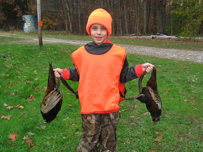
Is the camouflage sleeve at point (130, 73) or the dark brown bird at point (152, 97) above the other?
the camouflage sleeve at point (130, 73)

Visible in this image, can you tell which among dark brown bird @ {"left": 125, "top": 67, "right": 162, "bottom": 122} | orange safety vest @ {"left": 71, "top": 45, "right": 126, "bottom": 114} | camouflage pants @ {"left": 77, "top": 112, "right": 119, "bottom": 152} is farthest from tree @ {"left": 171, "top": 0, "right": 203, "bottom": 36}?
camouflage pants @ {"left": 77, "top": 112, "right": 119, "bottom": 152}

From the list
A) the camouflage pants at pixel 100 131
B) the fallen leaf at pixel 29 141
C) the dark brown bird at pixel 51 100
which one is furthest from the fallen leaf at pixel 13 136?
the camouflage pants at pixel 100 131

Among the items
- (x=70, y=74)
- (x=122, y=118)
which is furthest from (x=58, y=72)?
(x=122, y=118)

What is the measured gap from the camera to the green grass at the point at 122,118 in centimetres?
355

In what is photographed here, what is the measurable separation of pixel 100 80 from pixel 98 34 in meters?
0.60

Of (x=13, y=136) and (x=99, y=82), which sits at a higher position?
(x=99, y=82)

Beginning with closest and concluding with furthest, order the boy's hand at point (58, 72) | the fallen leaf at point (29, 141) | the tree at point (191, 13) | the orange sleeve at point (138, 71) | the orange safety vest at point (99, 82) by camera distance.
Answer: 1. the orange safety vest at point (99, 82)
2. the orange sleeve at point (138, 71)
3. the boy's hand at point (58, 72)
4. the fallen leaf at point (29, 141)
5. the tree at point (191, 13)

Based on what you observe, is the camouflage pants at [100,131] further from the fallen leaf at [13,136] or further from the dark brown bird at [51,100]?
the fallen leaf at [13,136]

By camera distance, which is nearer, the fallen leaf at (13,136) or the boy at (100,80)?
the boy at (100,80)

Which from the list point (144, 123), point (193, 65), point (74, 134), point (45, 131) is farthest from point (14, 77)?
point (193, 65)

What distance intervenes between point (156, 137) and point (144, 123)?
0.55 metres

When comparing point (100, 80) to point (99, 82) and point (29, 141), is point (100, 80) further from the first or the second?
point (29, 141)

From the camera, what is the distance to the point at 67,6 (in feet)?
95.9

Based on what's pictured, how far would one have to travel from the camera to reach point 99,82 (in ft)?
7.59
